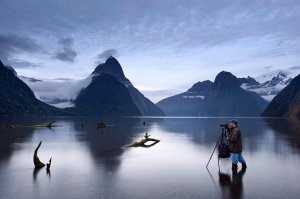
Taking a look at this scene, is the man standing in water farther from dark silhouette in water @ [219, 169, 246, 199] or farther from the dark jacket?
dark silhouette in water @ [219, 169, 246, 199]

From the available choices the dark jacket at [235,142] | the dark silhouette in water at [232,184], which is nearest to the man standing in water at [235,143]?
the dark jacket at [235,142]

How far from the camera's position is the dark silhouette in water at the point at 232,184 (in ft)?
39.1

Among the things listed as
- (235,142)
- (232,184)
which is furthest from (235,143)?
(232,184)

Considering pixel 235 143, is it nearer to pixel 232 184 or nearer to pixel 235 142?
pixel 235 142

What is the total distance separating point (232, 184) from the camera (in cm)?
1371

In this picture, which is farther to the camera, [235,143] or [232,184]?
[235,143]

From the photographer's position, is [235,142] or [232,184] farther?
[235,142]

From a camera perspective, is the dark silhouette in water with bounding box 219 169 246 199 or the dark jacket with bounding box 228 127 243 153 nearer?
the dark silhouette in water with bounding box 219 169 246 199

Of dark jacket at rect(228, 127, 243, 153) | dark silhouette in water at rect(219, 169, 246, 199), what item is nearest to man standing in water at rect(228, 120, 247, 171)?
dark jacket at rect(228, 127, 243, 153)

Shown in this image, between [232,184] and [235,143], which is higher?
[235,143]

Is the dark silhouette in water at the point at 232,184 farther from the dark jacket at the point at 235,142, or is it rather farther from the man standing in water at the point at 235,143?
the dark jacket at the point at 235,142

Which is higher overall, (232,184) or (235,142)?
(235,142)

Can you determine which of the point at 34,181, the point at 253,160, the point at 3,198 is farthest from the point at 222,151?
the point at 3,198

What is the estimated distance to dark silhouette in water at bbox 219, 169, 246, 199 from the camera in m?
11.9
